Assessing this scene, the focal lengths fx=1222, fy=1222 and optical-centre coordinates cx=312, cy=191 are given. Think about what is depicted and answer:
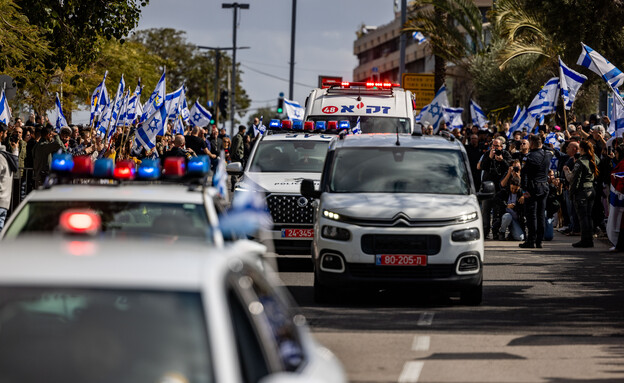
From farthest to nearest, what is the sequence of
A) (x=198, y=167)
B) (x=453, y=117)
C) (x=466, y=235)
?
(x=453, y=117), (x=466, y=235), (x=198, y=167)

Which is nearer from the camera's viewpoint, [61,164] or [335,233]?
[61,164]

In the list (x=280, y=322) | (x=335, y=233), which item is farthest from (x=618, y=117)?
(x=280, y=322)

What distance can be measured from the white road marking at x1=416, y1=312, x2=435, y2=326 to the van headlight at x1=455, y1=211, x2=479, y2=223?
3.55ft

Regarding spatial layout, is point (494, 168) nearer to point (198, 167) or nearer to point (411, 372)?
point (411, 372)

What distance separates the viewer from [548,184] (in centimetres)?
2230

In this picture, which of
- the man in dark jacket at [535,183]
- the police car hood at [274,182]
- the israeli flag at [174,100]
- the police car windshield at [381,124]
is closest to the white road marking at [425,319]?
the police car hood at [274,182]

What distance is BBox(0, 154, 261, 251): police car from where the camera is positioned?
24.5ft

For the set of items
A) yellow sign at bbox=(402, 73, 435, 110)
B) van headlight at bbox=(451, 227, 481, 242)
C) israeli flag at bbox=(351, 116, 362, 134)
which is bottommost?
van headlight at bbox=(451, 227, 481, 242)

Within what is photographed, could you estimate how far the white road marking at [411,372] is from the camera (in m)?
8.84

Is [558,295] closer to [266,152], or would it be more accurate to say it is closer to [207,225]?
[266,152]

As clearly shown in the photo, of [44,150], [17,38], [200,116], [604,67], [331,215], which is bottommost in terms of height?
[331,215]

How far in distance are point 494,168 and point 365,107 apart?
282 centimetres

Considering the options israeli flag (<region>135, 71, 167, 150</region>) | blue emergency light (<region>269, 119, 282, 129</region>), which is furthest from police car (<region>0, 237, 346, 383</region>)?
israeli flag (<region>135, 71, 167, 150</region>)

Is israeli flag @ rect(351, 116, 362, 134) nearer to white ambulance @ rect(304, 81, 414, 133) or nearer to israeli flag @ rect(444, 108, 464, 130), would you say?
white ambulance @ rect(304, 81, 414, 133)
